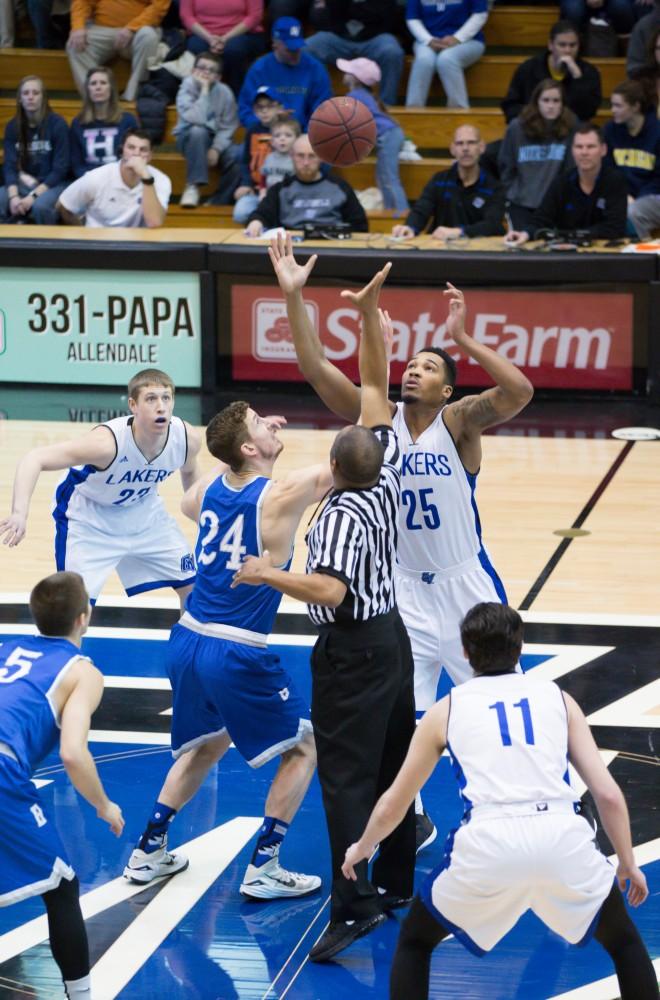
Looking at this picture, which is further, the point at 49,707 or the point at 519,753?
the point at 49,707

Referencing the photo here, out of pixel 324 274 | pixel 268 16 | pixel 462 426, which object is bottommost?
pixel 324 274

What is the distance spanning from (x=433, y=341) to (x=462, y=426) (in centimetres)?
675

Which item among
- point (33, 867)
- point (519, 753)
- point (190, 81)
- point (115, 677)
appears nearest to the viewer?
point (519, 753)

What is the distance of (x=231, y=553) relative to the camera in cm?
541

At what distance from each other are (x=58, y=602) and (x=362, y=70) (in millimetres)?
11467

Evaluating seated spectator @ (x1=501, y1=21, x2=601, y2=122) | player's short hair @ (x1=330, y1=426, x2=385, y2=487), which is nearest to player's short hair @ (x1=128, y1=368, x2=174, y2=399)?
player's short hair @ (x1=330, y1=426, x2=385, y2=487)

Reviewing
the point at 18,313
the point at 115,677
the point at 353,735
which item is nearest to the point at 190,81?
the point at 18,313

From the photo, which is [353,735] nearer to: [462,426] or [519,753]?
[519,753]

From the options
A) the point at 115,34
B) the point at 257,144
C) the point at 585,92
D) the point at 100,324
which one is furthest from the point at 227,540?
the point at 115,34

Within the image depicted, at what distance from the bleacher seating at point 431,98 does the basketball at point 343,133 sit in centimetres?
385

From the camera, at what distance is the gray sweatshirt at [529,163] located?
13703 millimetres

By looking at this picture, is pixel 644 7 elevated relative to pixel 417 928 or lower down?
elevated

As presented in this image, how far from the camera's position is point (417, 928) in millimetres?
4262

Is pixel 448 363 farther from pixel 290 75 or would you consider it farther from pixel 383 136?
pixel 290 75
